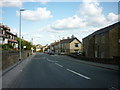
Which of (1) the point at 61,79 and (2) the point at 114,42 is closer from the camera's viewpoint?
(1) the point at 61,79

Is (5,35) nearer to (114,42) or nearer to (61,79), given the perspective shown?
(114,42)

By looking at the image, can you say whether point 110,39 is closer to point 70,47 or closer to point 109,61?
point 109,61

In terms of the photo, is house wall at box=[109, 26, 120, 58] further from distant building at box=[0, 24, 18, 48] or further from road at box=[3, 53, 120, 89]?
distant building at box=[0, 24, 18, 48]

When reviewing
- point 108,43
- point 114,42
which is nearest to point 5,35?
point 108,43

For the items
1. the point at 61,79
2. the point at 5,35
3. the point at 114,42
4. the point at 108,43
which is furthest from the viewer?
the point at 5,35

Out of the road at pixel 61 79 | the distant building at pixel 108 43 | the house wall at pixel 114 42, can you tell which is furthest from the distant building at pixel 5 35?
the road at pixel 61 79

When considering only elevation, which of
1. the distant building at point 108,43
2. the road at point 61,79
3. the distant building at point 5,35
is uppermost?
the distant building at point 5,35

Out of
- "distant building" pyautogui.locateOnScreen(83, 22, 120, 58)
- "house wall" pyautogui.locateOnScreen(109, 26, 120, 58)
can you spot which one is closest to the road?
"house wall" pyautogui.locateOnScreen(109, 26, 120, 58)

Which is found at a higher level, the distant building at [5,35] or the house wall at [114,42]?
the distant building at [5,35]

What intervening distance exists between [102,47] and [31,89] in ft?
100

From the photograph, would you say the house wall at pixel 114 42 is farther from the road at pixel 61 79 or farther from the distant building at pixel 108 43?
the road at pixel 61 79

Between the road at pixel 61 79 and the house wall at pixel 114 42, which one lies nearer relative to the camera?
the road at pixel 61 79

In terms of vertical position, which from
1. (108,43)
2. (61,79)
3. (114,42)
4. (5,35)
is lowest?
(61,79)

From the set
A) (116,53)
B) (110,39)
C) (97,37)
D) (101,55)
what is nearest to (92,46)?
(97,37)
